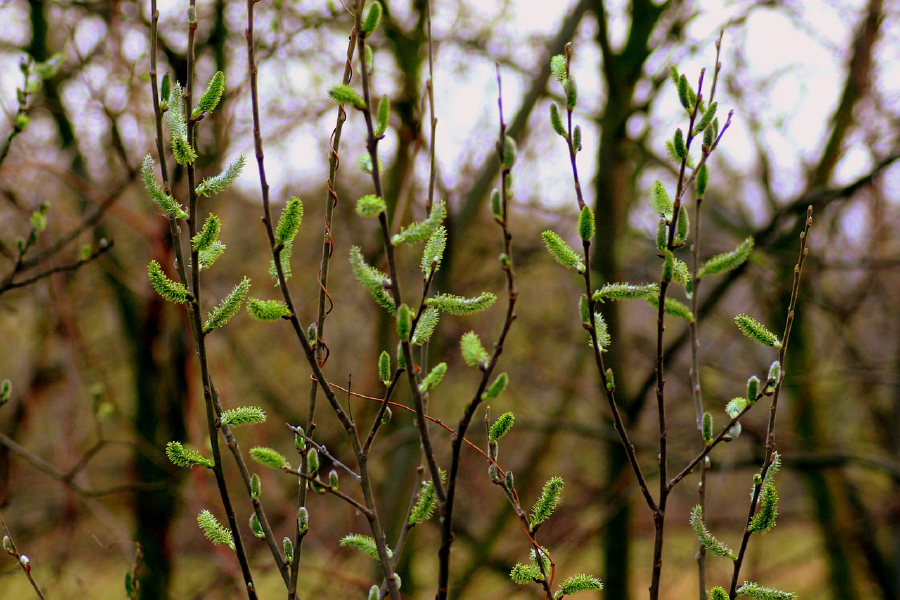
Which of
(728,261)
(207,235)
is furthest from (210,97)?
(728,261)

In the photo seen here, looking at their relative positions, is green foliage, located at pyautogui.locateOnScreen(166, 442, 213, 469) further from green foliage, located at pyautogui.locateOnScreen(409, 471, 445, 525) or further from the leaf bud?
green foliage, located at pyautogui.locateOnScreen(409, 471, 445, 525)

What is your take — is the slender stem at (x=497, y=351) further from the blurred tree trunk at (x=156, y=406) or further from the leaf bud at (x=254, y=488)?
the blurred tree trunk at (x=156, y=406)

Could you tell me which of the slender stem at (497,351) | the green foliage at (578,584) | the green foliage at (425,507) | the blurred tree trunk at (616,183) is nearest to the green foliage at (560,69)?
the slender stem at (497,351)

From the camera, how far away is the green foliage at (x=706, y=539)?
101cm

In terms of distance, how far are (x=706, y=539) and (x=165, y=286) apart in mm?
817

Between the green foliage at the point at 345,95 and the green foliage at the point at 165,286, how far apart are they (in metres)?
0.33

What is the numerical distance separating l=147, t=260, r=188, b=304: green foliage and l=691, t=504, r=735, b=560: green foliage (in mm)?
772

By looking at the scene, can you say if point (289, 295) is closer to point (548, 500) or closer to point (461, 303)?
point (461, 303)

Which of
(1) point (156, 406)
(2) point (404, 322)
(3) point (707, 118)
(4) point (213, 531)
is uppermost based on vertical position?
(1) point (156, 406)

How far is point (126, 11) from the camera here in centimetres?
416

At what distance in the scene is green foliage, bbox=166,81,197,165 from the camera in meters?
0.91

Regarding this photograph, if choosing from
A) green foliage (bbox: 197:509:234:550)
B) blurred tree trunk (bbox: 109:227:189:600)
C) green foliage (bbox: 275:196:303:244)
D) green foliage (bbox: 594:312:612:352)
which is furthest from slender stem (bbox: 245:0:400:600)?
blurred tree trunk (bbox: 109:227:189:600)

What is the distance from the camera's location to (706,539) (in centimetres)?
101

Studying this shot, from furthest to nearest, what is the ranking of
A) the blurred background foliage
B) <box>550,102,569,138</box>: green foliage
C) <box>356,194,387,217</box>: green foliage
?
the blurred background foliage
<box>550,102,569,138</box>: green foliage
<box>356,194,387,217</box>: green foliage
